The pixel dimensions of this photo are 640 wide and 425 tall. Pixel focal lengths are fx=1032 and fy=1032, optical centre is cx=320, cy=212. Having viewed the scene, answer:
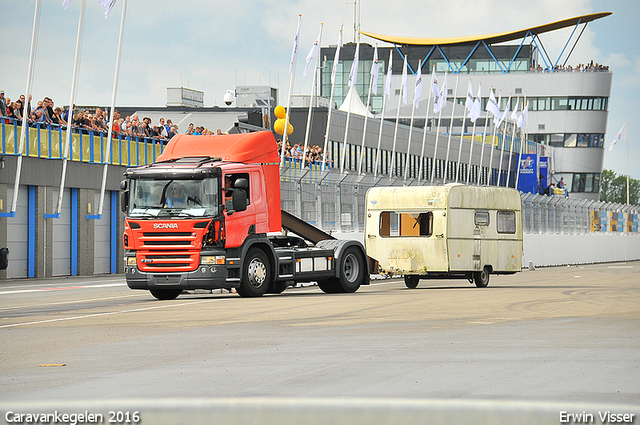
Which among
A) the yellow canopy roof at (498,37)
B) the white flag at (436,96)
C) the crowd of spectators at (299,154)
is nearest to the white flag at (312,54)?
the crowd of spectators at (299,154)

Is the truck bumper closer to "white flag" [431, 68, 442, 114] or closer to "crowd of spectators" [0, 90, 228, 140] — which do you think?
"crowd of spectators" [0, 90, 228, 140]

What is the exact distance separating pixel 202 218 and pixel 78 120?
17.7 metres

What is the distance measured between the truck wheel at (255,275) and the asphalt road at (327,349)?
2.31 feet

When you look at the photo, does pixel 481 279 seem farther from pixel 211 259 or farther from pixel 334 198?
pixel 211 259

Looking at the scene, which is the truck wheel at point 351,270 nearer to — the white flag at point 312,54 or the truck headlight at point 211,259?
the truck headlight at point 211,259

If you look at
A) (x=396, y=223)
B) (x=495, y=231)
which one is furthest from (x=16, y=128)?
(x=495, y=231)

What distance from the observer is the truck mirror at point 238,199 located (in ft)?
68.4

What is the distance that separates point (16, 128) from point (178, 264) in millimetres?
15124

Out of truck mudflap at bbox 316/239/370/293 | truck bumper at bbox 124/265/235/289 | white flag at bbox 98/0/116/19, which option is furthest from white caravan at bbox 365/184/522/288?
white flag at bbox 98/0/116/19

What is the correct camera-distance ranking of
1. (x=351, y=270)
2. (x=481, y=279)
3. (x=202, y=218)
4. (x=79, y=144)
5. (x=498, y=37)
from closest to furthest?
(x=202, y=218) → (x=351, y=270) → (x=481, y=279) → (x=79, y=144) → (x=498, y=37)

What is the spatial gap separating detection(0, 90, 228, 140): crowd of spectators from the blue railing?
0.64 ft

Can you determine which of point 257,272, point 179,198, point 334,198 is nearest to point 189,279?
point 179,198

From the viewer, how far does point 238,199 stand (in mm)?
20875

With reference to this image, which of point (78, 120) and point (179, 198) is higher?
point (78, 120)
